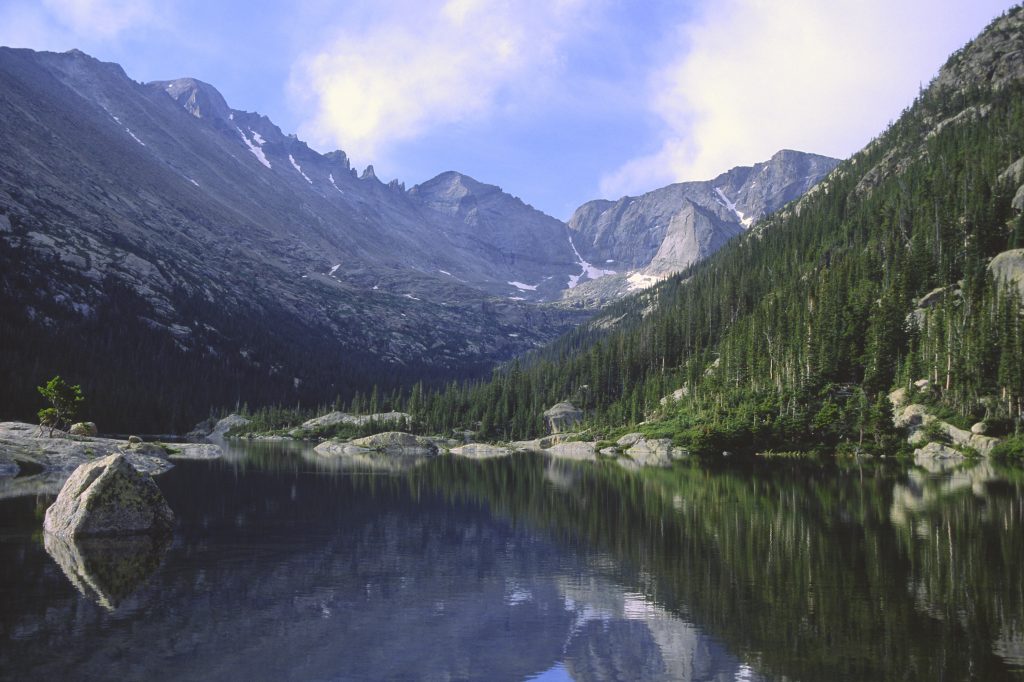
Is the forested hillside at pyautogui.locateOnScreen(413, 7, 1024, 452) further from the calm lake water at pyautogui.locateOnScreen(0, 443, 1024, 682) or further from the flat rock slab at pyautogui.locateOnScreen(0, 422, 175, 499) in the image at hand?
the flat rock slab at pyautogui.locateOnScreen(0, 422, 175, 499)

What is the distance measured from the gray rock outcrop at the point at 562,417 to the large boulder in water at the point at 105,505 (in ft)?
446

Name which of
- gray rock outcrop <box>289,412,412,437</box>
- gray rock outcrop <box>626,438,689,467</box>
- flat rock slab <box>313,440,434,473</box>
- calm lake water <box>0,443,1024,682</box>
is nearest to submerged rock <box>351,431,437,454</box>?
flat rock slab <box>313,440,434,473</box>

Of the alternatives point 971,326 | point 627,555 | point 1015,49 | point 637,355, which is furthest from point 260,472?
point 1015,49

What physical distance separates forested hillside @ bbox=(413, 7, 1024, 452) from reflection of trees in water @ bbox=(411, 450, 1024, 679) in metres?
47.3

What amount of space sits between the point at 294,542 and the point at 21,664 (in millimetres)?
19065

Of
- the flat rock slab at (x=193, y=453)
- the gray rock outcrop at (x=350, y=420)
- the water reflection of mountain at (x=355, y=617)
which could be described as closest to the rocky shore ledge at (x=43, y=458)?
the flat rock slab at (x=193, y=453)

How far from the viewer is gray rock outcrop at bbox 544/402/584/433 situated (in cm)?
17045

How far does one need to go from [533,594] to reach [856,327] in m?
115

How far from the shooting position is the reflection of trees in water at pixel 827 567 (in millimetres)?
17656

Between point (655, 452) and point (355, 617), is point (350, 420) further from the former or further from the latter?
point (355, 617)

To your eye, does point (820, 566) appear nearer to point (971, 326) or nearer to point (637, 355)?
point (971, 326)

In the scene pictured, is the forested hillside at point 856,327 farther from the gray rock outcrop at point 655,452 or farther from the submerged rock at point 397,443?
the submerged rock at point 397,443

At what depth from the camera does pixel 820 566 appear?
27.6 metres

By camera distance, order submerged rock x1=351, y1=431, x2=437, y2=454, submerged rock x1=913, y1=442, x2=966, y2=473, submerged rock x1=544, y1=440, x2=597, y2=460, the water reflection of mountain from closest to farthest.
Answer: the water reflection of mountain, submerged rock x1=913, y1=442, x2=966, y2=473, submerged rock x1=544, y1=440, x2=597, y2=460, submerged rock x1=351, y1=431, x2=437, y2=454
